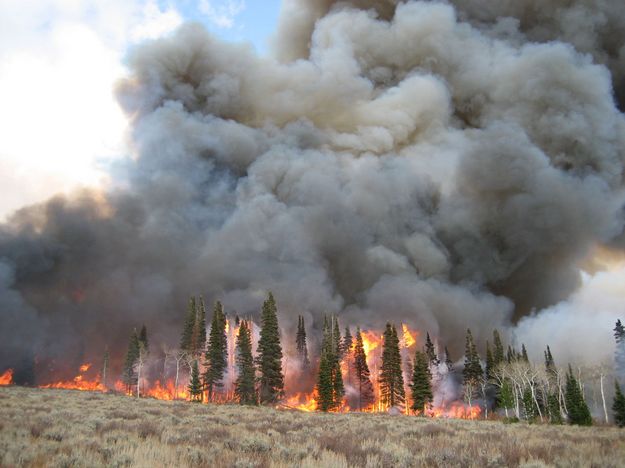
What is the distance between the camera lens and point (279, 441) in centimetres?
1677

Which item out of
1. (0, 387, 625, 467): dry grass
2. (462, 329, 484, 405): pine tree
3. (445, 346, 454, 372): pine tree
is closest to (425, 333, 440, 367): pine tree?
(445, 346, 454, 372): pine tree

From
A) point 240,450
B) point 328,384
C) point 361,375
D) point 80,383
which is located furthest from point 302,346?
point 240,450

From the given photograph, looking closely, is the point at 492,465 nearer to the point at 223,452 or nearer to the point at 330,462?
the point at 330,462

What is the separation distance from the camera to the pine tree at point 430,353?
117 meters

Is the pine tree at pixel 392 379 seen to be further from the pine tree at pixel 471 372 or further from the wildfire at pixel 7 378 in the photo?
the wildfire at pixel 7 378

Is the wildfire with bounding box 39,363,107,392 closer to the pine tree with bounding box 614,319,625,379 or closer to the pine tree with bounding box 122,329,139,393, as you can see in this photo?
the pine tree with bounding box 122,329,139,393

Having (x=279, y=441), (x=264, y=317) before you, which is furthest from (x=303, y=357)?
(x=279, y=441)

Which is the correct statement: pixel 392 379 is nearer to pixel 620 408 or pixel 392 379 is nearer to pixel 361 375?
pixel 361 375

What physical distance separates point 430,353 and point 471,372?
76.9 feet

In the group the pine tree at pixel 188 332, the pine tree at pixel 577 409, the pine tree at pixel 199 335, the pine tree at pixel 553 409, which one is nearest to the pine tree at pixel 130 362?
the pine tree at pixel 188 332

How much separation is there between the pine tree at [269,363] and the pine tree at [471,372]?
43.4 m

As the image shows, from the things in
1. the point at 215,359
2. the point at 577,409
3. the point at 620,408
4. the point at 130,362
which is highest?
the point at 130,362

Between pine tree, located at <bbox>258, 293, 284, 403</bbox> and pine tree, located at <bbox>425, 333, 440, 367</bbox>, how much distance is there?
5680 cm

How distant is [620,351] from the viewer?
8850 centimetres
